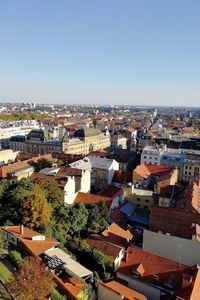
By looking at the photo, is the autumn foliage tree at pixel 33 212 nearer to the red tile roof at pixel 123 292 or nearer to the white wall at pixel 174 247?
the red tile roof at pixel 123 292

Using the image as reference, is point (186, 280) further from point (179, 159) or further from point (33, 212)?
point (179, 159)

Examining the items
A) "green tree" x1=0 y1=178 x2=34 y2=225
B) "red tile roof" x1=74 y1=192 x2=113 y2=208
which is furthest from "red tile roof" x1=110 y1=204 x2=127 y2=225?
"green tree" x1=0 y1=178 x2=34 y2=225

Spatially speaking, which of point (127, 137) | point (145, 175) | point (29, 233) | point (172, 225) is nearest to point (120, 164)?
point (145, 175)

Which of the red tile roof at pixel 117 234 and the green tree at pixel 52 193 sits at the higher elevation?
the green tree at pixel 52 193

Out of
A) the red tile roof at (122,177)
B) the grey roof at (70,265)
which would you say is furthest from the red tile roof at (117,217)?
the grey roof at (70,265)

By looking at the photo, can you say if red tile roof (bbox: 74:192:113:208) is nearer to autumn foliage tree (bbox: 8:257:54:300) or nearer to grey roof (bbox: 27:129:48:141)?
autumn foliage tree (bbox: 8:257:54:300)

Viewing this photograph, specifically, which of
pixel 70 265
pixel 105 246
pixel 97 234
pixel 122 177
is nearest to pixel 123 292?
pixel 70 265
